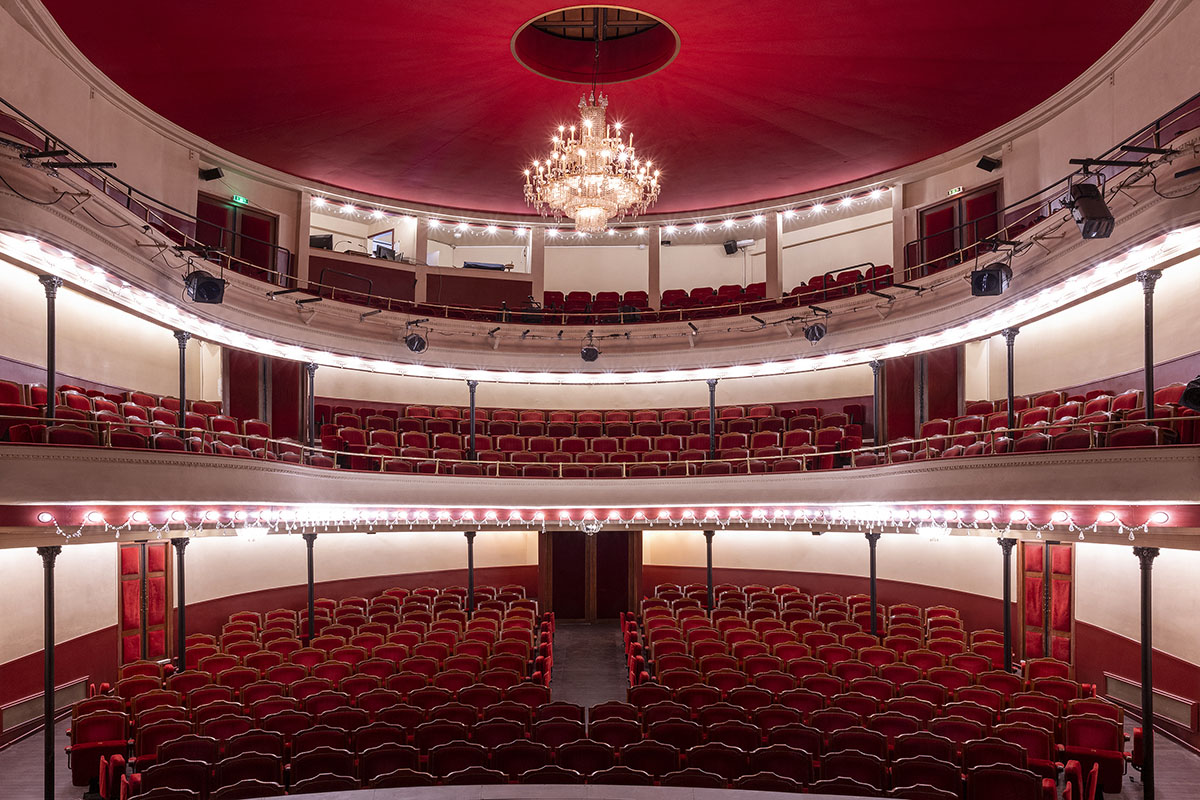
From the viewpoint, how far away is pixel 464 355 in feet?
63.8

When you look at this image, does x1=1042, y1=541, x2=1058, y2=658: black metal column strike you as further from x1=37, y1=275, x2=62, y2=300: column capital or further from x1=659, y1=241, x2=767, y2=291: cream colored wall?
x1=37, y1=275, x2=62, y2=300: column capital

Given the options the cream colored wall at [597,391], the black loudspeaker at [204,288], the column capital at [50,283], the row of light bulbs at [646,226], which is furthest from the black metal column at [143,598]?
the row of light bulbs at [646,226]

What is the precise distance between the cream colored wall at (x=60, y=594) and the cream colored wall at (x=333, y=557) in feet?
6.25

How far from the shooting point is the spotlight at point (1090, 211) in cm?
932

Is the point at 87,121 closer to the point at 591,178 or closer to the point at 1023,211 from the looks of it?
the point at 591,178

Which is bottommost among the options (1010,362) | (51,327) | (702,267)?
(1010,362)

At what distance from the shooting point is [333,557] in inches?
771

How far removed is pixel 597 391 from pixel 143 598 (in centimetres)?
1172

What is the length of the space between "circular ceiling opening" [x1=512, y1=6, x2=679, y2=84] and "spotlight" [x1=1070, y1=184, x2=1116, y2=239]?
18.4ft

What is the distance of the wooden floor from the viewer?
9.34 metres

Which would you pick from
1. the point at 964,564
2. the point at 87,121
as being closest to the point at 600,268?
the point at 964,564

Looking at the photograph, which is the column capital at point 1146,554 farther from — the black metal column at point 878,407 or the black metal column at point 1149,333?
the black metal column at point 878,407

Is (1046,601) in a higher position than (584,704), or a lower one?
higher

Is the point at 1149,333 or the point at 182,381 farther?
the point at 182,381
